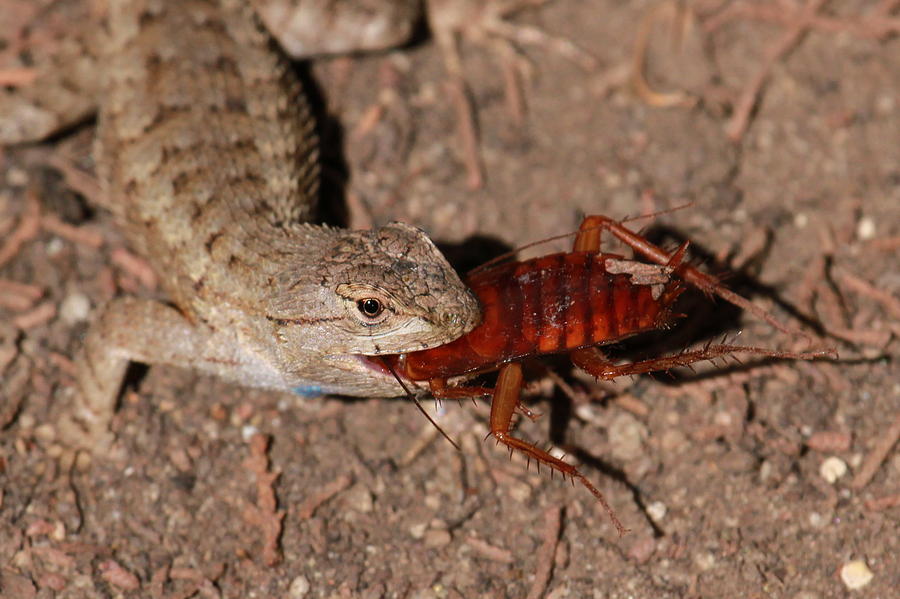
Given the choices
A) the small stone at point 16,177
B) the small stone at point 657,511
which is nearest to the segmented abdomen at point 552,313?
the small stone at point 657,511

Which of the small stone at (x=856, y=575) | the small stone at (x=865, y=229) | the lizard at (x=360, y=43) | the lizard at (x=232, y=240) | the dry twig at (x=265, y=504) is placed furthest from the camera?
the lizard at (x=360, y=43)

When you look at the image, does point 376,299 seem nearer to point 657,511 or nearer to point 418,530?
point 418,530

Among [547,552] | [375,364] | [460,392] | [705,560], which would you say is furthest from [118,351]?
[705,560]

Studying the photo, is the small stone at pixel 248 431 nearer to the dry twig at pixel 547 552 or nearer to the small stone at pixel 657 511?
the dry twig at pixel 547 552

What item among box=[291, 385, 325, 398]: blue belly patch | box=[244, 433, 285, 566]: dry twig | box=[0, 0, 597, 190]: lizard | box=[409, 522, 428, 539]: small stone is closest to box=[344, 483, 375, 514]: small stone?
box=[409, 522, 428, 539]: small stone

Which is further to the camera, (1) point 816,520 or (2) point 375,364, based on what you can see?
(1) point 816,520

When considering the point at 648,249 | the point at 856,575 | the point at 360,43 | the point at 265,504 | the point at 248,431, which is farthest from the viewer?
the point at 360,43
